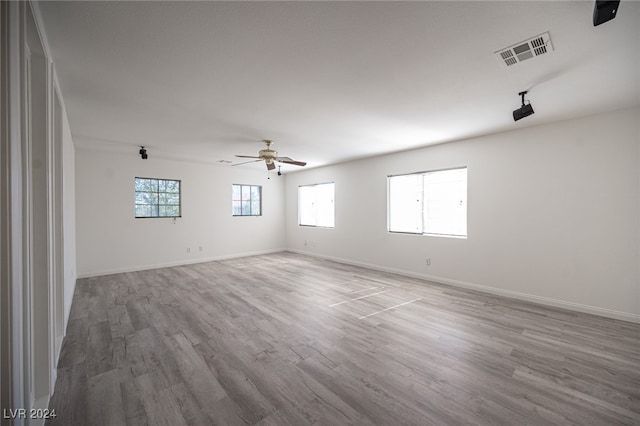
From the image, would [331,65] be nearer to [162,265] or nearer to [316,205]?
[316,205]

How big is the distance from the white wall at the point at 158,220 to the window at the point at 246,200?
141mm

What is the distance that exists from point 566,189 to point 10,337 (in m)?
5.38

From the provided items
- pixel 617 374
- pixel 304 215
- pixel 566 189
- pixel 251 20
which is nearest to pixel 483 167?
pixel 566 189

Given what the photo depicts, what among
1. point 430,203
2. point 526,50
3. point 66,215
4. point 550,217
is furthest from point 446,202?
point 66,215

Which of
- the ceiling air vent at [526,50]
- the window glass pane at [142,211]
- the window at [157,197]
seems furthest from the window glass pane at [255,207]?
the ceiling air vent at [526,50]

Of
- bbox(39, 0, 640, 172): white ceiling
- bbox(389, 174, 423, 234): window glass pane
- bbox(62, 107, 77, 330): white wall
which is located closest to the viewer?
bbox(39, 0, 640, 172): white ceiling

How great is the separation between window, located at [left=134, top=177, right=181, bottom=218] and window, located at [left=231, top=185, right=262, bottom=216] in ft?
4.86

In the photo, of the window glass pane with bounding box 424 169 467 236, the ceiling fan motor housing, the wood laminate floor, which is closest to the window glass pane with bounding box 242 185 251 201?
the ceiling fan motor housing

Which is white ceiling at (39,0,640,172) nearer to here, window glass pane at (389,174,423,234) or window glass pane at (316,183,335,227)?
window glass pane at (389,174,423,234)

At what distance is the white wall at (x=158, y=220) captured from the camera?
541 cm

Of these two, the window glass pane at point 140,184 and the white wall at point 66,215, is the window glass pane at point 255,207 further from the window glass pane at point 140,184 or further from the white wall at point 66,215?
the white wall at point 66,215

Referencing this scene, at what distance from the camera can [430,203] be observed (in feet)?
17.0

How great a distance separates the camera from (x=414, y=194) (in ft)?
17.8

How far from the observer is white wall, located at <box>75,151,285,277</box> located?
213 inches
